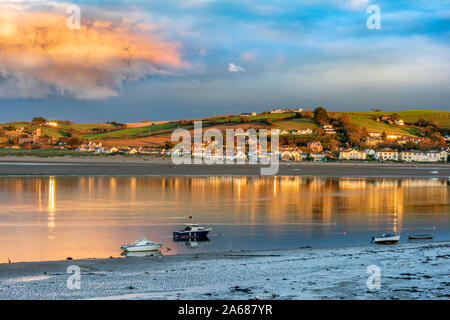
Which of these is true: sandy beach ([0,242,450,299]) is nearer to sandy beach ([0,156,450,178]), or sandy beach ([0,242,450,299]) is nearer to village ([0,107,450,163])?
sandy beach ([0,156,450,178])

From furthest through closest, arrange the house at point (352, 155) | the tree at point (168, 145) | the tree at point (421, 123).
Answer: the tree at point (421, 123) → the tree at point (168, 145) → the house at point (352, 155)

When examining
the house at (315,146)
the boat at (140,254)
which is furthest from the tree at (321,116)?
the boat at (140,254)

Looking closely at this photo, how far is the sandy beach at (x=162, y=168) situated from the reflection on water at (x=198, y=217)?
2047 centimetres

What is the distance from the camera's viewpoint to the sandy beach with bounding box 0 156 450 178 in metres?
A: 65.3

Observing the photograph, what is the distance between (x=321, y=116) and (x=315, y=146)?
4508 cm

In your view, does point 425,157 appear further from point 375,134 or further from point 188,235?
point 188,235

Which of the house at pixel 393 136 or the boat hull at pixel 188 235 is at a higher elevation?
the house at pixel 393 136

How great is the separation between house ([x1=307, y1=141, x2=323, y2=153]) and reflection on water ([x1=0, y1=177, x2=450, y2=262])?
9263cm

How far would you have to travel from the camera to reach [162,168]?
74.7 m

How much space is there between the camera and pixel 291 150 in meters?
129

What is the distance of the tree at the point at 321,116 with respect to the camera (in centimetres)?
17950

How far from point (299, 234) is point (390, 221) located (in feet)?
23.0

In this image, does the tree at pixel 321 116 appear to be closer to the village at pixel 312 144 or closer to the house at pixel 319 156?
the village at pixel 312 144

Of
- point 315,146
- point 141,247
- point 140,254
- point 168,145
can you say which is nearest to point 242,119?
point 168,145
